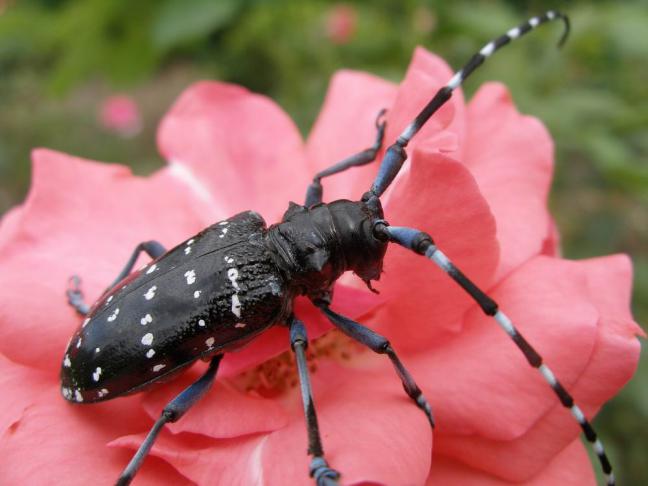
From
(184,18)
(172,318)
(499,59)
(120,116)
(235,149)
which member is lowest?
(172,318)

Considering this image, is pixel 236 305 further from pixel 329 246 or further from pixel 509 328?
pixel 509 328

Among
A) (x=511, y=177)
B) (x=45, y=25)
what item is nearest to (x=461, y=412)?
(x=511, y=177)

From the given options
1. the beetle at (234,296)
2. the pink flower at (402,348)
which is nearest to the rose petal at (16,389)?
the pink flower at (402,348)

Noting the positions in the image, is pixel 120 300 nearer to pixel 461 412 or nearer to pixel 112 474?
pixel 112 474

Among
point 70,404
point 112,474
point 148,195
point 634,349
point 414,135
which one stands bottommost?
point 634,349

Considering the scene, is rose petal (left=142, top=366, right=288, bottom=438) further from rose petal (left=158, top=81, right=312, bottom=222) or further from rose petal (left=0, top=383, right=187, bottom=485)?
rose petal (left=158, top=81, right=312, bottom=222)

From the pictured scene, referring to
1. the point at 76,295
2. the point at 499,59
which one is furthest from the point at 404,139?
the point at 499,59
